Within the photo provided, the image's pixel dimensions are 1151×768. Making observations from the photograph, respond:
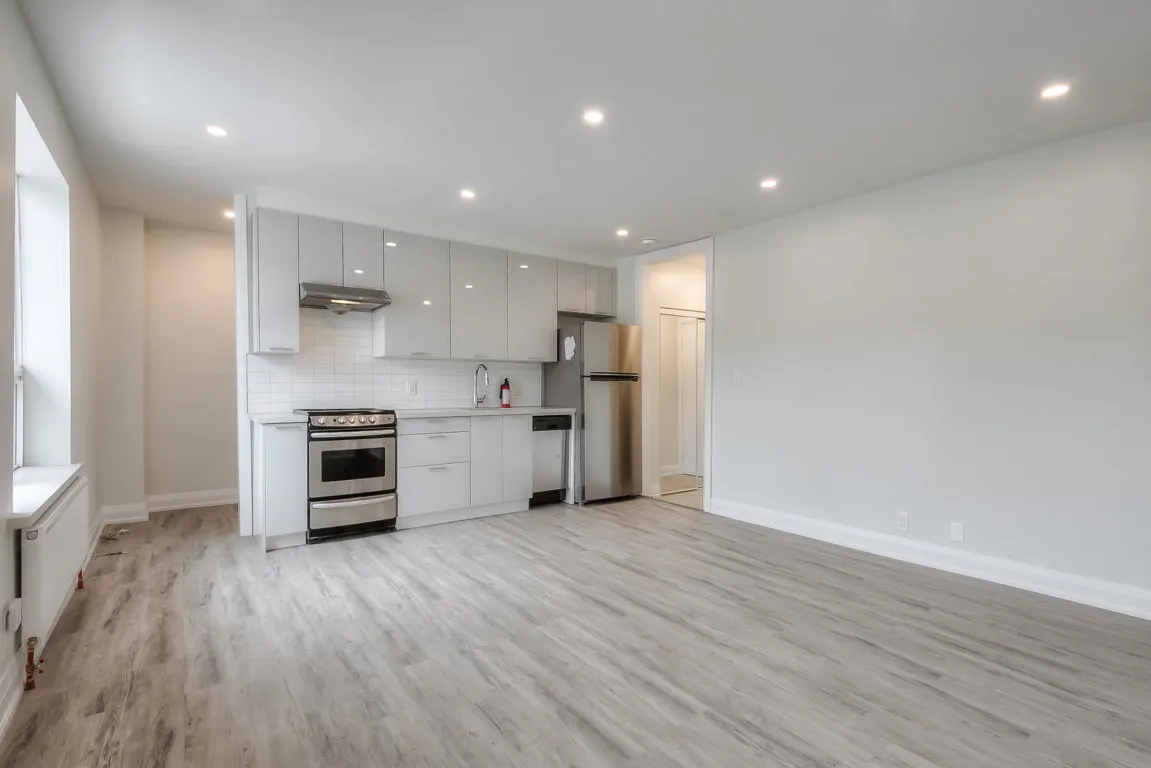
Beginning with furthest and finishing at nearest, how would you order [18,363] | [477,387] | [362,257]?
[477,387]
[362,257]
[18,363]

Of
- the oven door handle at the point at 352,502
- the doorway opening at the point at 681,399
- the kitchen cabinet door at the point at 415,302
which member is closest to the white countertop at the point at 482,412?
the kitchen cabinet door at the point at 415,302

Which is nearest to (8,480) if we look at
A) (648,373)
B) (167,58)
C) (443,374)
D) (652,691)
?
(167,58)

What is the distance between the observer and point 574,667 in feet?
7.72

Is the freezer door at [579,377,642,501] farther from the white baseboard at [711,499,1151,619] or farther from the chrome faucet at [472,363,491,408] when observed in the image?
the white baseboard at [711,499,1151,619]

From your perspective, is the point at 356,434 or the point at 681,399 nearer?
the point at 356,434

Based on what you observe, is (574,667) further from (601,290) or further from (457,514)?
(601,290)

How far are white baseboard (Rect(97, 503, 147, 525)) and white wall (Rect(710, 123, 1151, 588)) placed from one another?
5202 millimetres

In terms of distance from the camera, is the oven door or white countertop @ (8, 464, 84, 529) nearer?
white countertop @ (8, 464, 84, 529)

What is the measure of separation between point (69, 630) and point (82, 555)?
59 centimetres

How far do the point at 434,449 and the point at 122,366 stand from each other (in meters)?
2.71

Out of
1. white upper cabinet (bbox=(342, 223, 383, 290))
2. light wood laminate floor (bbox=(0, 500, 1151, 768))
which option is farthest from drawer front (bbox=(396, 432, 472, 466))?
white upper cabinet (bbox=(342, 223, 383, 290))

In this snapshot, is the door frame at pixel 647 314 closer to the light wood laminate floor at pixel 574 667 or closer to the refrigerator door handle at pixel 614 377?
the refrigerator door handle at pixel 614 377

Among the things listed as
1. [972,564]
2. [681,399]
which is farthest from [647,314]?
[972,564]

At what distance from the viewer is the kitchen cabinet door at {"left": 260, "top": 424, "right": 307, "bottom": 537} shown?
13.0 ft
